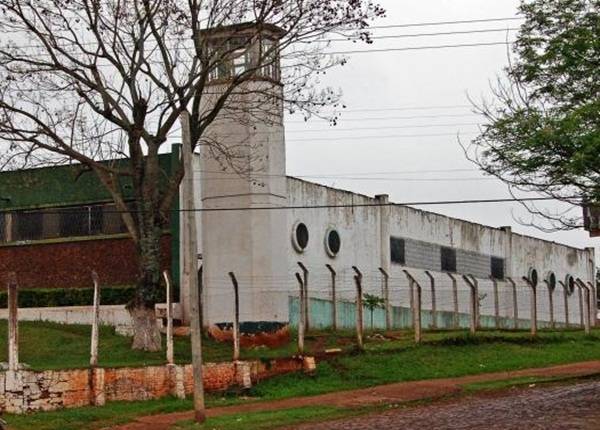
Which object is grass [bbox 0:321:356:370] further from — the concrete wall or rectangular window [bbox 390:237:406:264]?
rectangular window [bbox 390:237:406:264]

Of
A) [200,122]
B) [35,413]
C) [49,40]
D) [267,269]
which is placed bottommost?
[35,413]

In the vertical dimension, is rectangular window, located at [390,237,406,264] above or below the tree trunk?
above

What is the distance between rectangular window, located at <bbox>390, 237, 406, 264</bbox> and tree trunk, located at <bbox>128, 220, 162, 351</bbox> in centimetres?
1393

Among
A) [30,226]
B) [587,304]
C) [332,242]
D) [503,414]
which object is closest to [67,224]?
[30,226]

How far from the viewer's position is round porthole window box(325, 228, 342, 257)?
111 ft

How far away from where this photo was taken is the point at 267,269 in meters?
28.3

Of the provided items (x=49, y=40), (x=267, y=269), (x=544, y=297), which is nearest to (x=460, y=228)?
(x=544, y=297)

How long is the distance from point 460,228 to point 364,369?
66.6ft

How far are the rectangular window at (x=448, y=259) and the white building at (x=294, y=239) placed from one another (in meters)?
0.05

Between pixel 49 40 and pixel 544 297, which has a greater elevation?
pixel 49 40

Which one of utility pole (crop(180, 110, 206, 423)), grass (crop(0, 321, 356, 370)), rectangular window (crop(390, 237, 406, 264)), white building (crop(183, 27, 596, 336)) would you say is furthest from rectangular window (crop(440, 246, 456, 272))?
utility pole (crop(180, 110, 206, 423))

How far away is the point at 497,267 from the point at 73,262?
19.4 m

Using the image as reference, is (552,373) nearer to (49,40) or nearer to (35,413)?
(35,413)

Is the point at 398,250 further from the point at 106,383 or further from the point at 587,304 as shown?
the point at 106,383
